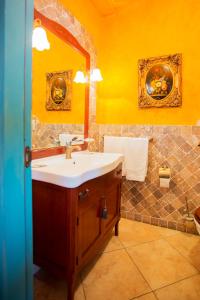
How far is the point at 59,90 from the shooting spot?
5.55ft

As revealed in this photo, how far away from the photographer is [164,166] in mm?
2055

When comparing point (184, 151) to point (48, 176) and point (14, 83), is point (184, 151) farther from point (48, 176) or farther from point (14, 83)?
point (14, 83)

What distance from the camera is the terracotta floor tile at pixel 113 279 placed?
4.00 feet

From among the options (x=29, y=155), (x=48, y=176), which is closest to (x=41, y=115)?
(x=48, y=176)

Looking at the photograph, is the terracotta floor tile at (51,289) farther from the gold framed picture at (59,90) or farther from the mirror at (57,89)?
the gold framed picture at (59,90)

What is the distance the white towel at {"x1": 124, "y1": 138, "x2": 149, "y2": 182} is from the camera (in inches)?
80.3

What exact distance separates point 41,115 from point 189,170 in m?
1.57

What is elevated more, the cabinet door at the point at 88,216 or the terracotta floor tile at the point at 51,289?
the cabinet door at the point at 88,216

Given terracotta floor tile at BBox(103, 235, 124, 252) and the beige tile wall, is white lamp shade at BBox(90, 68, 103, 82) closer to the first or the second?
the beige tile wall

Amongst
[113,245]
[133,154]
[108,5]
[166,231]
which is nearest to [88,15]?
[108,5]

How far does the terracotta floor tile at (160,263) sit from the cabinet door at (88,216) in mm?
477

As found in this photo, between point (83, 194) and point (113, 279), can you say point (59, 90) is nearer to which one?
point (83, 194)

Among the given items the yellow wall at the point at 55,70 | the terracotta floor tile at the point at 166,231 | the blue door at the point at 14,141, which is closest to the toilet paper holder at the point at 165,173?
the terracotta floor tile at the point at 166,231

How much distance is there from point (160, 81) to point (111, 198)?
1.36 meters
